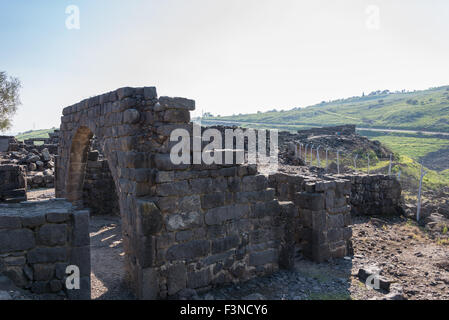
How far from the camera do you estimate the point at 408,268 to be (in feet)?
25.3

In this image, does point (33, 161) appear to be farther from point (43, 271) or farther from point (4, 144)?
point (43, 271)

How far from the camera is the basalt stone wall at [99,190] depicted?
501 inches

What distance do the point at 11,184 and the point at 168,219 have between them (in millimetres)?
7304

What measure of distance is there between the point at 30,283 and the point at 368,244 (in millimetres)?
8641

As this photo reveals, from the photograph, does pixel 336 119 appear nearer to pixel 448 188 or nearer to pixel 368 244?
pixel 448 188

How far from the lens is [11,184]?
999 cm

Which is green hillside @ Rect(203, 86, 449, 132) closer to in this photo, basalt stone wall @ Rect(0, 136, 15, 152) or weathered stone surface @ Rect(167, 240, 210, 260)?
basalt stone wall @ Rect(0, 136, 15, 152)

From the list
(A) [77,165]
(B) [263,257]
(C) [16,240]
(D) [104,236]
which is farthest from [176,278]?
(A) [77,165]

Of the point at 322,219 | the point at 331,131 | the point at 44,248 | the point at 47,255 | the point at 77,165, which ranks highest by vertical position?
the point at 331,131

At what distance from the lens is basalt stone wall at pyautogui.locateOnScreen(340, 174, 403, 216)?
496 inches

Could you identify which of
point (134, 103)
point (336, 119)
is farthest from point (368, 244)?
point (336, 119)

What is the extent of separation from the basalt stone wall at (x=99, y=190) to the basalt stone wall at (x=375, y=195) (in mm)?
9595

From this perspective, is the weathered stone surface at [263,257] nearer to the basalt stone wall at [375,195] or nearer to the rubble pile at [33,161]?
the basalt stone wall at [375,195]

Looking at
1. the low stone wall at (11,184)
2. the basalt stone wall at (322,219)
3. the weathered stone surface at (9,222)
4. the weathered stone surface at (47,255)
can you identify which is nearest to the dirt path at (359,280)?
the basalt stone wall at (322,219)
